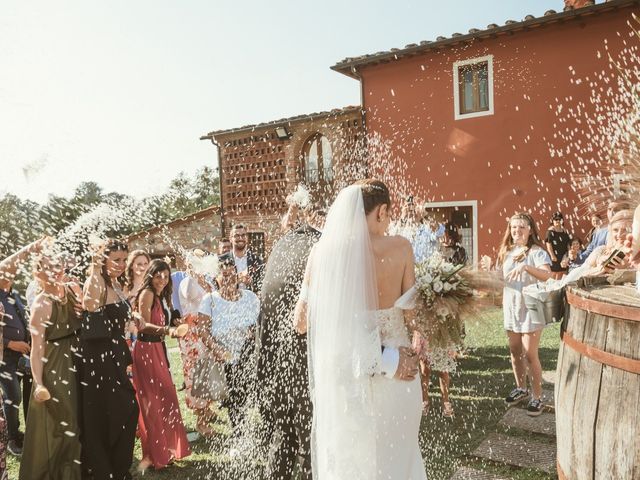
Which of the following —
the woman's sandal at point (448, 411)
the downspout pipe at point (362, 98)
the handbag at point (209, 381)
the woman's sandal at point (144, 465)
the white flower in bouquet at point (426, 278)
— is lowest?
the woman's sandal at point (144, 465)

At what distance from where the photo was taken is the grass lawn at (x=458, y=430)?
382 centimetres

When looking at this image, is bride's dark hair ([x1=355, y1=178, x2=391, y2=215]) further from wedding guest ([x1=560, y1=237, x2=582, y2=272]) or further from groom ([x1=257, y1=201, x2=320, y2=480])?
wedding guest ([x1=560, y1=237, x2=582, y2=272])

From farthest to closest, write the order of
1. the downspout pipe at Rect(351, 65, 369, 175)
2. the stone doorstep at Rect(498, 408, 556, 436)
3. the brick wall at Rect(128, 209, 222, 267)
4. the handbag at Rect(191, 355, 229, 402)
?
the brick wall at Rect(128, 209, 222, 267) < the downspout pipe at Rect(351, 65, 369, 175) < the handbag at Rect(191, 355, 229, 402) < the stone doorstep at Rect(498, 408, 556, 436)

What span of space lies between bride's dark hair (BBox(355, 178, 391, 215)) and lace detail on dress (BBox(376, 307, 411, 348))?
60 centimetres

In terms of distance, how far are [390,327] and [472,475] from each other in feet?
5.32

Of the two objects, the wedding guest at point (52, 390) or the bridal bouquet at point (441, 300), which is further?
the wedding guest at point (52, 390)

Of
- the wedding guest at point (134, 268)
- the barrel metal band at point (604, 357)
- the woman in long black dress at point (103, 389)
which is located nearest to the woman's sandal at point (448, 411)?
the barrel metal band at point (604, 357)

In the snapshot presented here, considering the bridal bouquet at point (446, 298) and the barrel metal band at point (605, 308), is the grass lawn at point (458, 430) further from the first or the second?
the barrel metal band at point (605, 308)

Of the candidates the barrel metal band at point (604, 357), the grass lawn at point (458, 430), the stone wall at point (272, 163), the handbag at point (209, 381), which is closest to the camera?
the barrel metal band at point (604, 357)

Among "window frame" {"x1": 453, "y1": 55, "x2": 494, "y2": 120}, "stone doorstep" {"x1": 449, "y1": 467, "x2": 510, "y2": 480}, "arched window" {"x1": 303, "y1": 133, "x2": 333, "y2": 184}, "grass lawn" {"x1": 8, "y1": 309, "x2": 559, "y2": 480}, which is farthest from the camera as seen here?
"arched window" {"x1": 303, "y1": 133, "x2": 333, "y2": 184}

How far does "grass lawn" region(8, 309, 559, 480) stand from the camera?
3.82 metres

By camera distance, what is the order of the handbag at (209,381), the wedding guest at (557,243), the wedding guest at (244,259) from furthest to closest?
the wedding guest at (557,243) → the wedding guest at (244,259) → the handbag at (209,381)

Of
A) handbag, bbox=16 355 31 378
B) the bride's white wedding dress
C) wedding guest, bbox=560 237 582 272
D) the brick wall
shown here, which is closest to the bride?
the bride's white wedding dress

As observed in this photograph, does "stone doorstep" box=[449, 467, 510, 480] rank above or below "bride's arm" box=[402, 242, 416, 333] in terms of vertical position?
below
